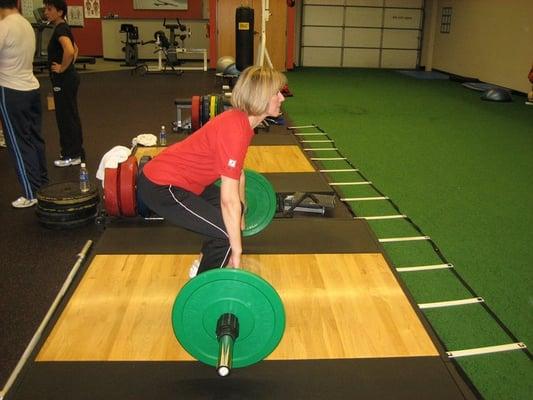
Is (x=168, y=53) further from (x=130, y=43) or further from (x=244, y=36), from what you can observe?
(x=244, y=36)

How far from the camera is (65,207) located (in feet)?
10.3

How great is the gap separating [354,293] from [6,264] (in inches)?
71.1

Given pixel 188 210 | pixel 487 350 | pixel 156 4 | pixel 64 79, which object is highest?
pixel 156 4

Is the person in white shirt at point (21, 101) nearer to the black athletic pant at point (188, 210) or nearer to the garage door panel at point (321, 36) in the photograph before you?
the black athletic pant at point (188, 210)

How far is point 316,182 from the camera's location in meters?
3.96

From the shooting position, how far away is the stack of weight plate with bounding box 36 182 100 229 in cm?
312

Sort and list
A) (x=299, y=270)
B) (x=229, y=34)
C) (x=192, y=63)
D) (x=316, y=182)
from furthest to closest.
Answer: (x=192, y=63) < (x=229, y=34) < (x=316, y=182) < (x=299, y=270)

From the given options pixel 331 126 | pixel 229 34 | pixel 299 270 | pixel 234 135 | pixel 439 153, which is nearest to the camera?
pixel 234 135

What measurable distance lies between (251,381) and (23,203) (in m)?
2.38

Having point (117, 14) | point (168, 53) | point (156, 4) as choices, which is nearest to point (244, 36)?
point (168, 53)

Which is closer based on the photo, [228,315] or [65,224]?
[228,315]

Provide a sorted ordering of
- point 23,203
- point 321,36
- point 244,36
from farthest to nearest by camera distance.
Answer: point 321,36, point 244,36, point 23,203

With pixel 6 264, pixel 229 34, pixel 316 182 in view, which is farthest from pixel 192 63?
pixel 6 264

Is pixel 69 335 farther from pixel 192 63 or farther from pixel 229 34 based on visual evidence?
pixel 192 63
